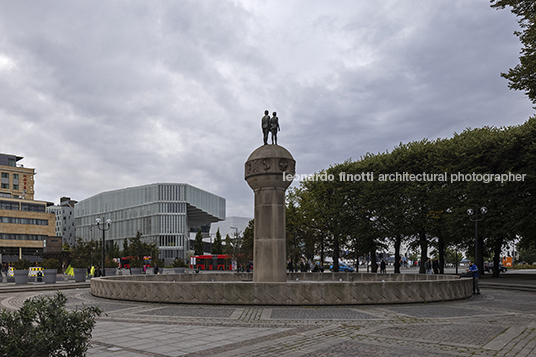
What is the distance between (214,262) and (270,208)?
52502 millimetres

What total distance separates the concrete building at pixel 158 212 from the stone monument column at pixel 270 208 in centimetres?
9446

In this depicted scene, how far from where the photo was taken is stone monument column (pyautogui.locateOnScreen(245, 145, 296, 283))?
19625mm

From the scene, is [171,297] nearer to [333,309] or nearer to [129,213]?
[333,309]

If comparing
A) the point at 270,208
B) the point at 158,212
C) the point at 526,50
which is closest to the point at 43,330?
the point at 270,208

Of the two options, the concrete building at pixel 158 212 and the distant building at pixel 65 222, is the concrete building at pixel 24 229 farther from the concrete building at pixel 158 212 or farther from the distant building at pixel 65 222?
the distant building at pixel 65 222

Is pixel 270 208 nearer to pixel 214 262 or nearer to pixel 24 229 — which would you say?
pixel 214 262

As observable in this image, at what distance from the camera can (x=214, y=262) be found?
231 ft

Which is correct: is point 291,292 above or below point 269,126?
below

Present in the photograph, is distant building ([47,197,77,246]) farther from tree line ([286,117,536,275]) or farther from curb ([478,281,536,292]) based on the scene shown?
curb ([478,281,536,292])

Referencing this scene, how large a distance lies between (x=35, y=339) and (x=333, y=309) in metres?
11.8

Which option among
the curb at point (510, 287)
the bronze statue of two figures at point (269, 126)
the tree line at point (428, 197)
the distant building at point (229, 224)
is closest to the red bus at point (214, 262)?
the tree line at point (428, 197)

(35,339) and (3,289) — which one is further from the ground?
(35,339)

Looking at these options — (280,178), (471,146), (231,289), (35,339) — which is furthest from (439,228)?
(35,339)

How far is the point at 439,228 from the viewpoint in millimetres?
43281
